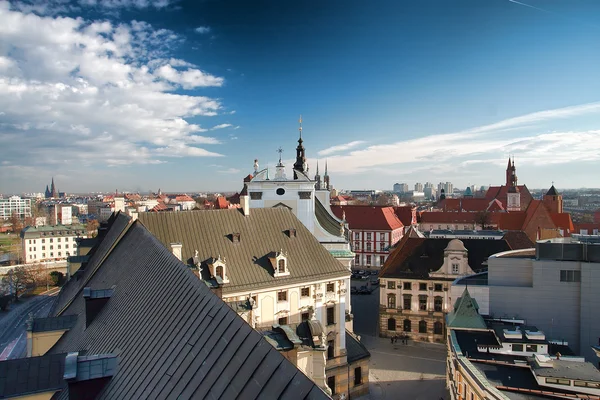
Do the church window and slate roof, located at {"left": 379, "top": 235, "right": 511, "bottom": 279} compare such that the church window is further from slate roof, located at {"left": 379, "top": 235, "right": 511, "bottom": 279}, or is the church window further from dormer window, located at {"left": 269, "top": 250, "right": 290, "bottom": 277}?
dormer window, located at {"left": 269, "top": 250, "right": 290, "bottom": 277}

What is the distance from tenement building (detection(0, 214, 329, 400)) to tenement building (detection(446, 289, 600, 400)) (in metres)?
13.2

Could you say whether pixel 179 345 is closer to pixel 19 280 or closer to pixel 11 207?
Answer: pixel 19 280

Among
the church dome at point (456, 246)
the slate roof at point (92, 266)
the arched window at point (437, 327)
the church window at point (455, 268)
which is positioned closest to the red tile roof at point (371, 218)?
the church dome at point (456, 246)

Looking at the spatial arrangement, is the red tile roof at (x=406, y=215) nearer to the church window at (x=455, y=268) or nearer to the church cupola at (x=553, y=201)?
the church cupola at (x=553, y=201)

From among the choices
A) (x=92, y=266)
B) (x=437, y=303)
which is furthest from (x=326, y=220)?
(x=92, y=266)

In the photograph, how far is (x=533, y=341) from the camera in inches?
838

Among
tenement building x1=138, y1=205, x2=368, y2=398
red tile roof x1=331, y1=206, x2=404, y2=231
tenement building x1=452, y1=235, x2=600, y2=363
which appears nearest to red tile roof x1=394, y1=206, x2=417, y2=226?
red tile roof x1=331, y1=206, x2=404, y2=231

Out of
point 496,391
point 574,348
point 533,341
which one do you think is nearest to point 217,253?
point 496,391

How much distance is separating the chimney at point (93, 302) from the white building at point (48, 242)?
228ft

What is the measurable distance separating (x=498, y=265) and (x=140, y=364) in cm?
2501

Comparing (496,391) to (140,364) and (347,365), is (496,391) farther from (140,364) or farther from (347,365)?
(140,364)

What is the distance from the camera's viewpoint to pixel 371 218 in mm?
72500

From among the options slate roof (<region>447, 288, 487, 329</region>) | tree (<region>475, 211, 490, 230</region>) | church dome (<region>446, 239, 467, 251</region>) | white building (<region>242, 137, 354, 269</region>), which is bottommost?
slate roof (<region>447, 288, 487, 329</region>)

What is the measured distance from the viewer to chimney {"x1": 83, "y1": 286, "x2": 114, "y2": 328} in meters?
12.8
